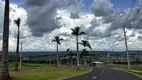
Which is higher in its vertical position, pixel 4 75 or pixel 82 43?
pixel 82 43

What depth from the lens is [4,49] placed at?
85.2 ft

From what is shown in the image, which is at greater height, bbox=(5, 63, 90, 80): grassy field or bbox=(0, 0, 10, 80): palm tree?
bbox=(0, 0, 10, 80): palm tree

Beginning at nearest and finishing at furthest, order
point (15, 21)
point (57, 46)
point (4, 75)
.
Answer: point (4, 75)
point (15, 21)
point (57, 46)

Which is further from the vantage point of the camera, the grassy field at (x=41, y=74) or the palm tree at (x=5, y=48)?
the grassy field at (x=41, y=74)

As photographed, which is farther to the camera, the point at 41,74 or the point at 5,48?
the point at 41,74

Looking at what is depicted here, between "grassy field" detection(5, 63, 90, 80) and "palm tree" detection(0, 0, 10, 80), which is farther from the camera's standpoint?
"grassy field" detection(5, 63, 90, 80)

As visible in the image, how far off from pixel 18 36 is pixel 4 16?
29.9m

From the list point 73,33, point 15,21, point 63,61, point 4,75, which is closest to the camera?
point 4,75

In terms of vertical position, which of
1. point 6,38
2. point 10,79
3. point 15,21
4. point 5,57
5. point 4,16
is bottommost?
point 10,79

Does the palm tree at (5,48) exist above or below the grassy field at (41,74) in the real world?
above

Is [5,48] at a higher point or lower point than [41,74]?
higher

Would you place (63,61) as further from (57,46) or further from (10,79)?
(10,79)

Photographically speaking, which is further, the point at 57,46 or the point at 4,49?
the point at 57,46

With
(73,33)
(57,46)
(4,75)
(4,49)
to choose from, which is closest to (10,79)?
(4,75)
